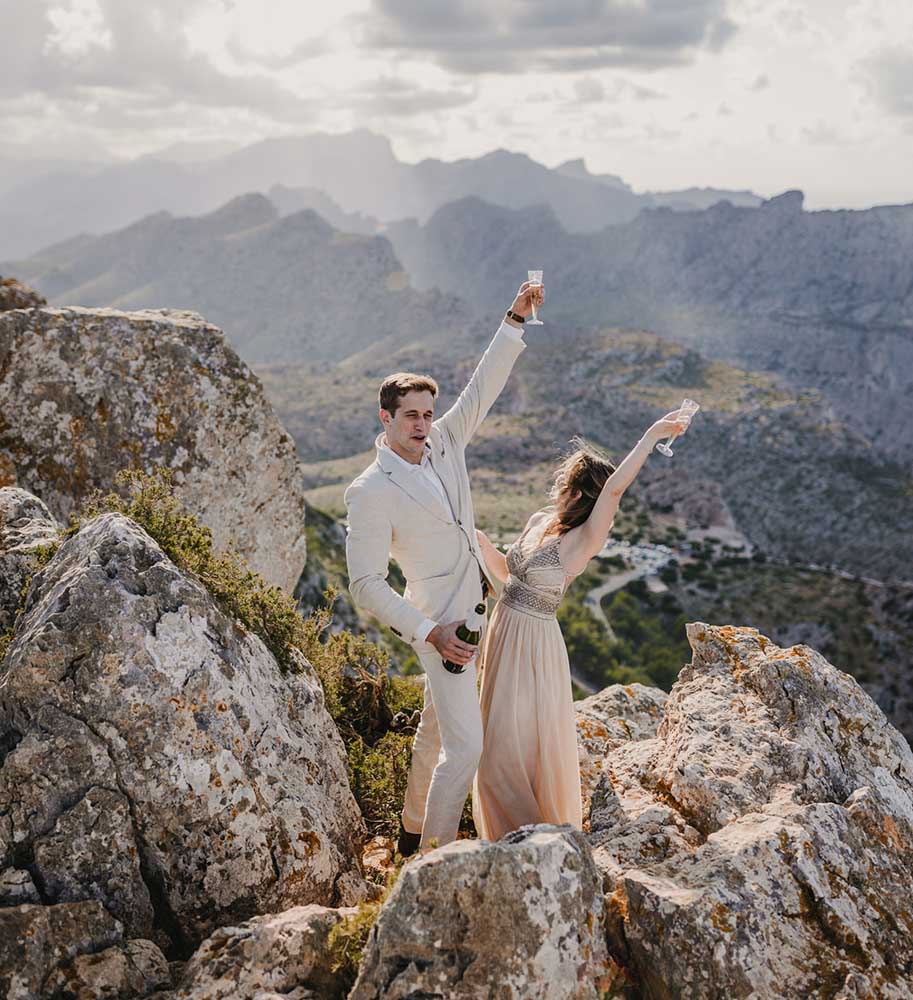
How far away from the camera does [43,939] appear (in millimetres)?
3924

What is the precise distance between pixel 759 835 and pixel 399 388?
127 inches

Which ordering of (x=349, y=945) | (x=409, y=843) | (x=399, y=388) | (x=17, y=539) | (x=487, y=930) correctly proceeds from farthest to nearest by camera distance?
(x=17, y=539) < (x=409, y=843) < (x=399, y=388) < (x=349, y=945) < (x=487, y=930)

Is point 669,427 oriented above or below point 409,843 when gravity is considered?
above

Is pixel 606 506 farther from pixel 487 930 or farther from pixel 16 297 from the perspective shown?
pixel 16 297

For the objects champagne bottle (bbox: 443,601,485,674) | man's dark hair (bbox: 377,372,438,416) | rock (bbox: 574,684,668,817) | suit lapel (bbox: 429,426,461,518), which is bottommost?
rock (bbox: 574,684,668,817)

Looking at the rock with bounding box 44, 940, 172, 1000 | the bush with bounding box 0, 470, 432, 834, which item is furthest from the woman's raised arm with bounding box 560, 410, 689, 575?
the rock with bounding box 44, 940, 172, 1000

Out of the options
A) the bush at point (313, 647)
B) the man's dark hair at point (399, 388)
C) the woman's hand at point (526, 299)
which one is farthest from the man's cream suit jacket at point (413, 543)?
the woman's hand at point (526, 299)

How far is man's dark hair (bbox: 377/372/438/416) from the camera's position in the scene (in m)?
5.26

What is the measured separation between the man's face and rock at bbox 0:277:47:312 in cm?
548

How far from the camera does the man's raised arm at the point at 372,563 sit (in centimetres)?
498

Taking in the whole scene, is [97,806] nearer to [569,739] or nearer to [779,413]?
[569,739]

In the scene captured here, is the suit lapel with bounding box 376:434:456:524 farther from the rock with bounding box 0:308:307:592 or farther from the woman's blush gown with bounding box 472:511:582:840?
the rock with bounding box 0:308:307:592

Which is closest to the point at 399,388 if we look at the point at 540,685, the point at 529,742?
the point at 540,685

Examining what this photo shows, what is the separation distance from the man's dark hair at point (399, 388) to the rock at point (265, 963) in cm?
284
